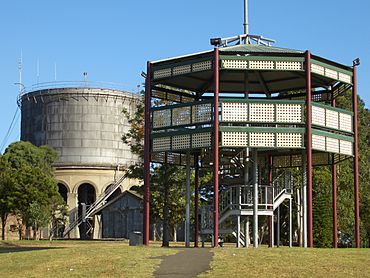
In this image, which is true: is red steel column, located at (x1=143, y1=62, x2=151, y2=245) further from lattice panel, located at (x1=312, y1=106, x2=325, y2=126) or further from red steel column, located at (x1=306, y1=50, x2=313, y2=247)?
lattice panel, located at (x1=312, y1=106, x2=325, y2=126)

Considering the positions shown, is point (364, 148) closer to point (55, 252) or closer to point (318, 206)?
point (318, 206)

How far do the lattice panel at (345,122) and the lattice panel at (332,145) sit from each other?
37.0 inches

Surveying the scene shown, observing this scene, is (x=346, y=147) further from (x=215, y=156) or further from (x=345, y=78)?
(x=215, y=156)

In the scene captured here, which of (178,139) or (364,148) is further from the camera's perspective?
(364,148)

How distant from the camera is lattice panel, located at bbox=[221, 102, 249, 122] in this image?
3288cm

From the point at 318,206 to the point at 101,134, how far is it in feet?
165

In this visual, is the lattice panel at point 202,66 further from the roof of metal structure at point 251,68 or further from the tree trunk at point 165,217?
the tree trunk at point 165,217

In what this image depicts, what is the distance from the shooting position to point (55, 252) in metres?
29.8

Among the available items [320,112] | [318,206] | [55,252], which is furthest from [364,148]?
[55,252]

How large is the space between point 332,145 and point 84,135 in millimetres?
69603

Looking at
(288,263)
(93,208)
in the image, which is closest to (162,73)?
(288,263)

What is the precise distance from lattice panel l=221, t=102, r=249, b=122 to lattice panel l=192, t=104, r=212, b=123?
673 millimetres

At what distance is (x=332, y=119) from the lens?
1383 inches

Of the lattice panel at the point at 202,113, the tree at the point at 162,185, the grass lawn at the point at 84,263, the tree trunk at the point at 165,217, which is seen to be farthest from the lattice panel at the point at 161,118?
the tree trunk at the point at 165,217
